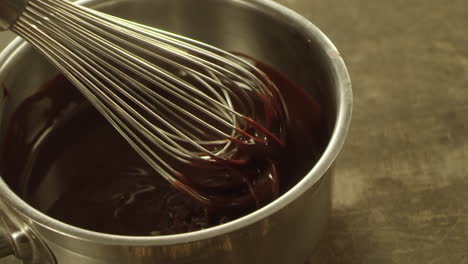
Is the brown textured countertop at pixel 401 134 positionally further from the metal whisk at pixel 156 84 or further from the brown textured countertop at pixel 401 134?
the metal whisk at pixel 156 84

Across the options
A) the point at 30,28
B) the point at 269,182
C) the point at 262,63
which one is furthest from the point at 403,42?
the point at 30,28

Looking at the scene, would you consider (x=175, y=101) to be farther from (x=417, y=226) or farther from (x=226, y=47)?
(x=417, y=226)

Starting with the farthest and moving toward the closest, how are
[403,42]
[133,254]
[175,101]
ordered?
[403,42], [175,101], [133,254]

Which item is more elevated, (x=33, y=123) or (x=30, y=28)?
(x=30, y=28)

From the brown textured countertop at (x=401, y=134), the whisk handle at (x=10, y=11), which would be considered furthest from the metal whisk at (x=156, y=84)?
the brown textured countertop at (x=401, y=134)

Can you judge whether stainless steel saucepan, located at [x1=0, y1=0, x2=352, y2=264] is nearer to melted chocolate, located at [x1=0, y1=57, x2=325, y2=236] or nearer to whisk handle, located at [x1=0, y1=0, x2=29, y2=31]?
melted chocolate, located at [x1=0, y1=57, x2=325, y2=236]

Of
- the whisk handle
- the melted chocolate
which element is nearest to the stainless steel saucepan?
the melted chocolate

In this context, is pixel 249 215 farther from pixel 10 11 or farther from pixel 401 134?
pixel 401 134

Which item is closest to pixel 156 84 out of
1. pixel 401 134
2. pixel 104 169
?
pixel 104 169
